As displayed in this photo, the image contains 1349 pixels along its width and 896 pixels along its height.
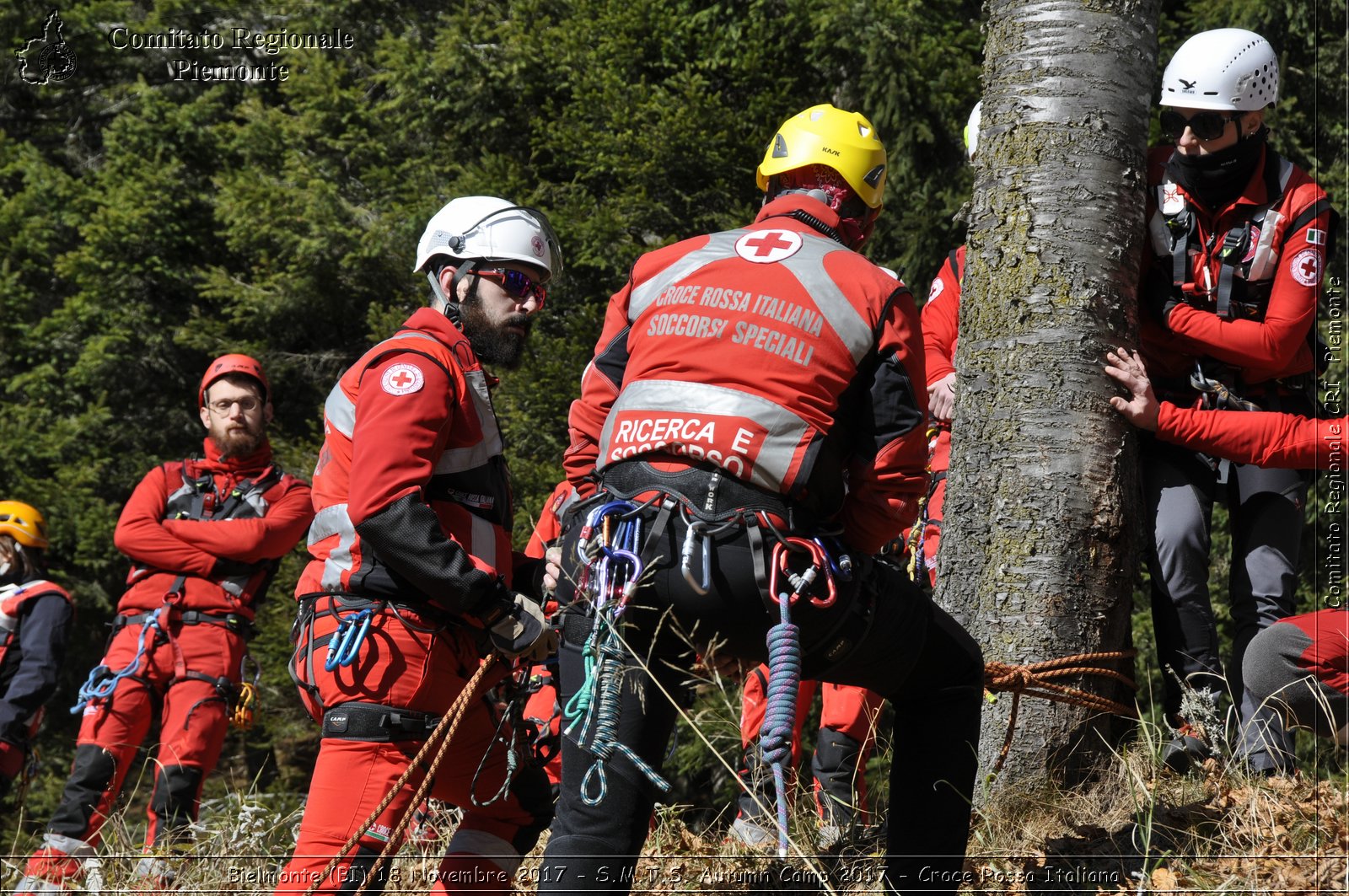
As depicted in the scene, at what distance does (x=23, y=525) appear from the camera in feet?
24.9

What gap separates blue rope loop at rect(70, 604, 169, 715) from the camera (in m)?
6.52

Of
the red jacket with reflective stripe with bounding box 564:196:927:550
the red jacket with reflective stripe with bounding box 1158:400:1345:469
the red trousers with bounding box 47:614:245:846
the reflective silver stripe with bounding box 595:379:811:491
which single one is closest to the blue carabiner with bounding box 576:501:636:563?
the red jacket with reflective stripe with bounding box 564:196:927:550

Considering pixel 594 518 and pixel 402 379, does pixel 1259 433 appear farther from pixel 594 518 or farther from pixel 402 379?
pixel 402 379

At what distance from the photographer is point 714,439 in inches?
122

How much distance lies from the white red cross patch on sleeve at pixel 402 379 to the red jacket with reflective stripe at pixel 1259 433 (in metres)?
2.49

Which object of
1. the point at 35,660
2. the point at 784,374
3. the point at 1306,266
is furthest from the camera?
the point at 35,660

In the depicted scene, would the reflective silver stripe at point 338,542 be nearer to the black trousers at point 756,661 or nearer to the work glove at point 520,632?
the work glove at point 520,632

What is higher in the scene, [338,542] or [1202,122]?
[1202,122]

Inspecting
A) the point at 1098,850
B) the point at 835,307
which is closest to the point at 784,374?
the point at 835,307

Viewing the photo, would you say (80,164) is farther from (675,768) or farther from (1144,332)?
(1144,332)

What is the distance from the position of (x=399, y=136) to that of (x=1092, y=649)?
37.5ft

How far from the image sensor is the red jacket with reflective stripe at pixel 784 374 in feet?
10.2

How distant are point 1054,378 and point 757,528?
5.77 ft

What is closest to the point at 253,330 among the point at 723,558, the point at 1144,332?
the point at 1144,332
